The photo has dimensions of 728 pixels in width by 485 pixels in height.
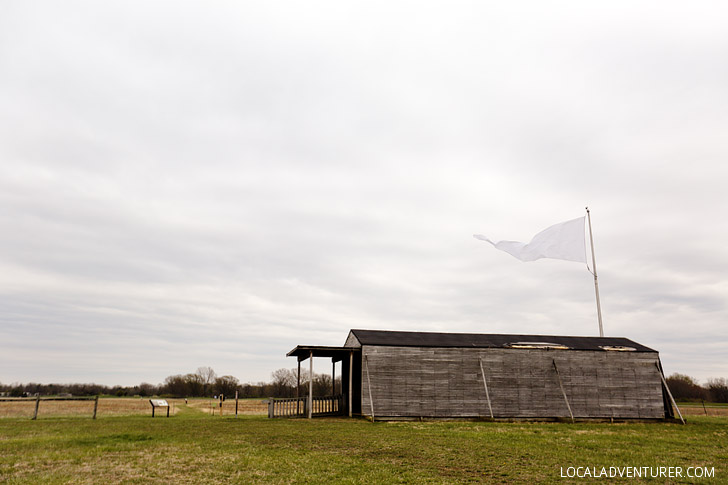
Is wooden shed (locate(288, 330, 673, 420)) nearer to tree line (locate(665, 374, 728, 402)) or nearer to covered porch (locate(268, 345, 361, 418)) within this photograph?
covered porch (locate(268, 345, 361, 418))

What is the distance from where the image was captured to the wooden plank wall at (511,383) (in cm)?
2367

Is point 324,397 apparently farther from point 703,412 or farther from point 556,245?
point 703,412

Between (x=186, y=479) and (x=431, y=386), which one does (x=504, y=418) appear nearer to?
(x=431, y=386)

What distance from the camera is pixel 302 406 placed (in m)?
27.0

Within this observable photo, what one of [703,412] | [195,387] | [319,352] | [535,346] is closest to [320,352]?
[319,352]

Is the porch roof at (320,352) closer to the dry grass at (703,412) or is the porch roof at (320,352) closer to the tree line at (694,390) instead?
the dry grass at (703,412)

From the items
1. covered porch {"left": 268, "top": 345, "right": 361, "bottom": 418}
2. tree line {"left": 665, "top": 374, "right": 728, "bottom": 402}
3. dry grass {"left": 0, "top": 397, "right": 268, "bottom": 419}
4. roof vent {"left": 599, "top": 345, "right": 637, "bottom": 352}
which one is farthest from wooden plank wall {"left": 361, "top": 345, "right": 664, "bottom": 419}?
tree line {"left": 665, "top": 374, "right": 728, "bottom": 402}

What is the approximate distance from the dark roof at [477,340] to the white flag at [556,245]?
4.99 metres

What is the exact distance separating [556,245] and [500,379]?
838cm

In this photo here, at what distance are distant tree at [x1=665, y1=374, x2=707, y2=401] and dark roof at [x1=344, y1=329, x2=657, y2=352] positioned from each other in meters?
62.7

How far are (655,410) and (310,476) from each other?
2398cm

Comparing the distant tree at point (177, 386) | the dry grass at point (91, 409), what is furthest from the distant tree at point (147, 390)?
the dry grass at point (91, 409)

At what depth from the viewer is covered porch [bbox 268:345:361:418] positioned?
24359 millimetres

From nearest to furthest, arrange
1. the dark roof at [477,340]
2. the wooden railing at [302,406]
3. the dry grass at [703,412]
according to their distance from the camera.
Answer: the wooden railing at [302,406] → the dark roof at [477,340] → the dry grass at [703,412]
